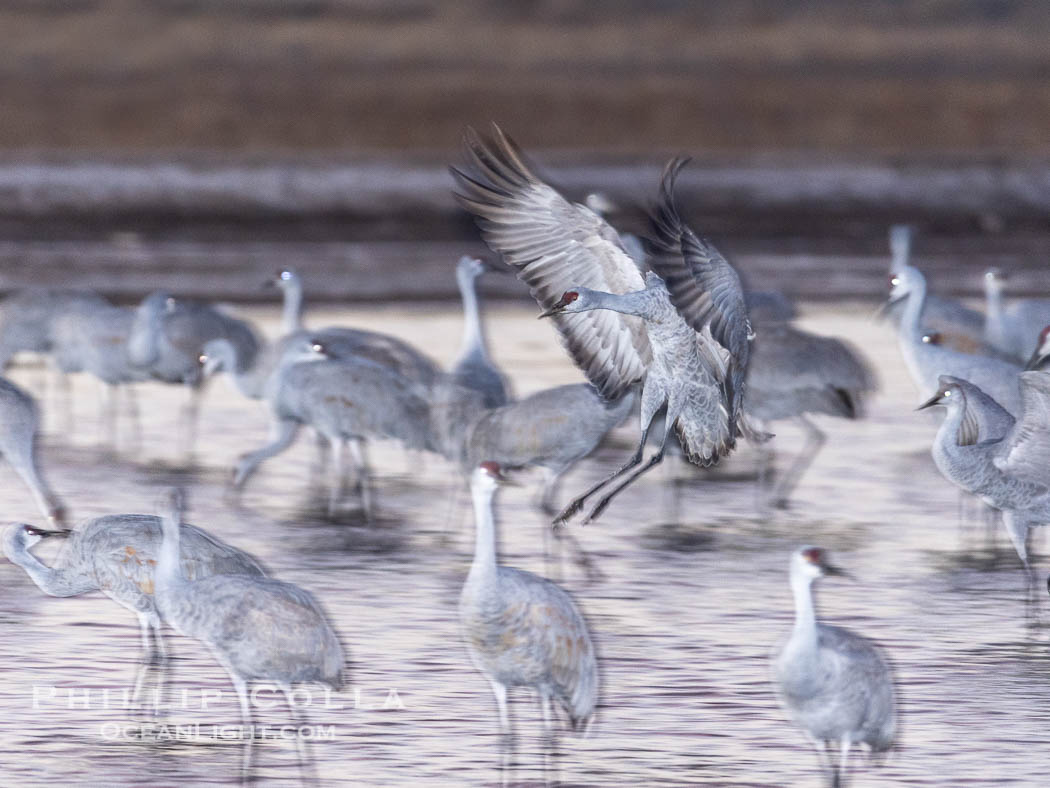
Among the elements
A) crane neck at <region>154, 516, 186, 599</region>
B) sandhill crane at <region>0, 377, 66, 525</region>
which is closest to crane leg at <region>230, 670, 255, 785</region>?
crane neck at <region>154, 516, 186, 599</region>

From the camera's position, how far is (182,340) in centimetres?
1361

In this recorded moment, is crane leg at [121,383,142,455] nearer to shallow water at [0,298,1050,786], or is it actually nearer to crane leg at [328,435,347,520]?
shallow water at [0,298,1050,786]

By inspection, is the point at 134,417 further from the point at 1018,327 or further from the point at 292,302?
the point at 1018,327

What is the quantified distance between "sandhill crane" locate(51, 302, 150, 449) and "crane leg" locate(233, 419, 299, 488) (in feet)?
5.19

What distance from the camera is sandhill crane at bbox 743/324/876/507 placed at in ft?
38.8

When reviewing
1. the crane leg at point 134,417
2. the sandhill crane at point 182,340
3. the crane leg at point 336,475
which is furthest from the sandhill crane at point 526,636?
the crane leg at point 134,417

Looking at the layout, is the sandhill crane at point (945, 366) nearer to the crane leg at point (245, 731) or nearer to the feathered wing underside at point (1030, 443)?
the feathered wing underside at point (1030, 443)

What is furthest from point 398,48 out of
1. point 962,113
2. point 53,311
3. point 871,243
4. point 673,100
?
point 53,311

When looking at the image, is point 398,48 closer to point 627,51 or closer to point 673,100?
→ point 627,51

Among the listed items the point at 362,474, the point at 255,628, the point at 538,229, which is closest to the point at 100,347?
the point at 362,474

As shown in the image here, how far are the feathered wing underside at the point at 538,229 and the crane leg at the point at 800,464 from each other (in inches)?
80.7

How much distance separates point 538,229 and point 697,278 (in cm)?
88

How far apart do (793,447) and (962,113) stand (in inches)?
1082

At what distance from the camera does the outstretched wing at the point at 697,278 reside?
8.87 metres
